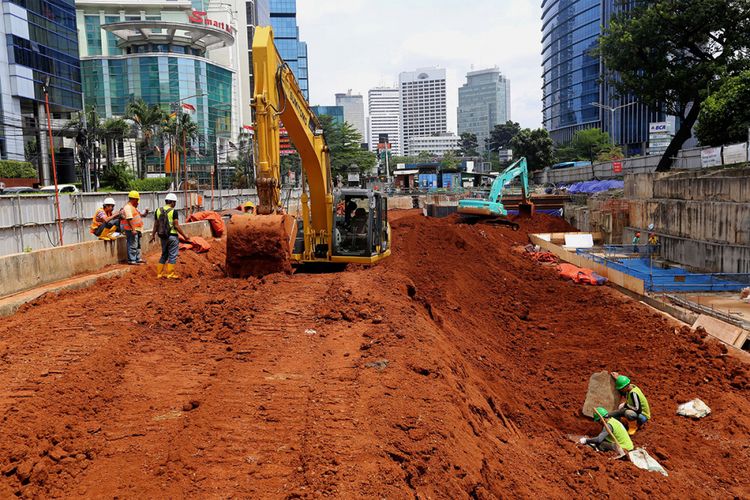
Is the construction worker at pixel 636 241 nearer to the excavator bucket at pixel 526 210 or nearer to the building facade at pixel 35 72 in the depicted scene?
the excavator bucket at pixel 526 210

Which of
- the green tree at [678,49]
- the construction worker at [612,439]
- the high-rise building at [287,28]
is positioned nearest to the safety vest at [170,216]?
the construction worker at [612,439]

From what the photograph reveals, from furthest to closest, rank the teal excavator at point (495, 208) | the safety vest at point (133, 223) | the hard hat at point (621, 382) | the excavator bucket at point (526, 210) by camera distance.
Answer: the excavator bucket at point (526, 210)
the teal excavator at point (495, 208)
the safety vest at point (133, 223)
the hard hat at point (621, 382)

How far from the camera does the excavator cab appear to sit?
1294 cm

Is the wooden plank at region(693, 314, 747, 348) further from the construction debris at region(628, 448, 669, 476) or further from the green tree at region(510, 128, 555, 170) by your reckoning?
the green tree at region(510, 128, 555, 170)

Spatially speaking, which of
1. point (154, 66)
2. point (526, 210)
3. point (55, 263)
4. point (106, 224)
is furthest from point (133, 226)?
point (154, 66)

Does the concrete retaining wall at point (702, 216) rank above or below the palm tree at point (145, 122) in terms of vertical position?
below

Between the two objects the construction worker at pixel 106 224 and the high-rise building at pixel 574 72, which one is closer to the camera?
the construction worker at pixel 106 224

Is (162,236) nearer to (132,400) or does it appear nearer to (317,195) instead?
(317,195)

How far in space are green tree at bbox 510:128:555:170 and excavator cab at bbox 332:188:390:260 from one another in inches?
2326

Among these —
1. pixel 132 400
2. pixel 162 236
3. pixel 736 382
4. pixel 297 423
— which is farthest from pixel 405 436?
pixel 162 236

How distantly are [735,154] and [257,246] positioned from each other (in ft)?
56.0

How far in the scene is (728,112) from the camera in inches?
878

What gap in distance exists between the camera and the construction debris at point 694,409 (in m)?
8.24

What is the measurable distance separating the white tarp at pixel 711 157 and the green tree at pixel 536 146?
155 feet
